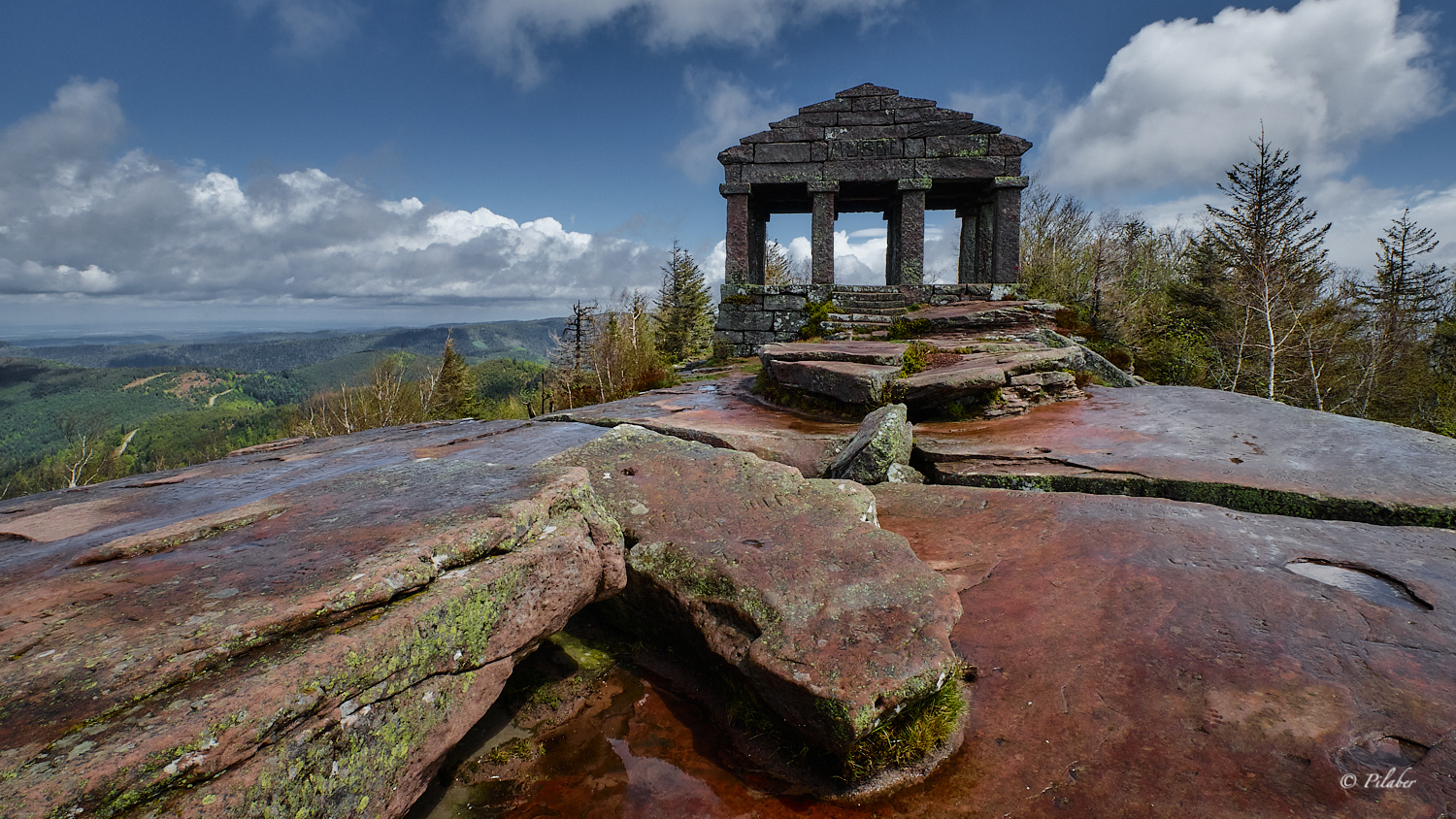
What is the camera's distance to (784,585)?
2.20 metres

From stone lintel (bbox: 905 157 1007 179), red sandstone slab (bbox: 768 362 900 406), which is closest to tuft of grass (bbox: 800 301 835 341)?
stone lintel (bbox: 905 157 1007 179)

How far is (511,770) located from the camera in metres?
1.94

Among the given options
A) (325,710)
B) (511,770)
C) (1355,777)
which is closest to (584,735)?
(511,770)

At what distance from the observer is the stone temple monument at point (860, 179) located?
1123 centimetres

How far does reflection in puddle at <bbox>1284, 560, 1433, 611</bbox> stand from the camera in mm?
2137

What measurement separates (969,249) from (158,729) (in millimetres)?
15384

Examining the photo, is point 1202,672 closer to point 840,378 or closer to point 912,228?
point 840,378

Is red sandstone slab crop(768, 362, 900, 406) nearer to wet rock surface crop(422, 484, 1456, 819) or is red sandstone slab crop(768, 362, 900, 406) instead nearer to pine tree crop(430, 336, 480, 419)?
wet rock surface crop(422, 484, 1456, 819)

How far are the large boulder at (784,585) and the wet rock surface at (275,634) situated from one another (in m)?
0.34

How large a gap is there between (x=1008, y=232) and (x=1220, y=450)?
351 inches

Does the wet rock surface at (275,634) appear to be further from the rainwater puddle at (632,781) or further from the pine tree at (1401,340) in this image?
the pine tree at (1401,340)

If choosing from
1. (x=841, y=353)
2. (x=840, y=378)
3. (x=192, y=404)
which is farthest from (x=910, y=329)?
(x=192, y=404)

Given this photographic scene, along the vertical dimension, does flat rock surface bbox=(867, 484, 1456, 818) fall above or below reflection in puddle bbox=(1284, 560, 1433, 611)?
below

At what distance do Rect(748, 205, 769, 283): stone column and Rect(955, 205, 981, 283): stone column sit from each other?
4718 mm
